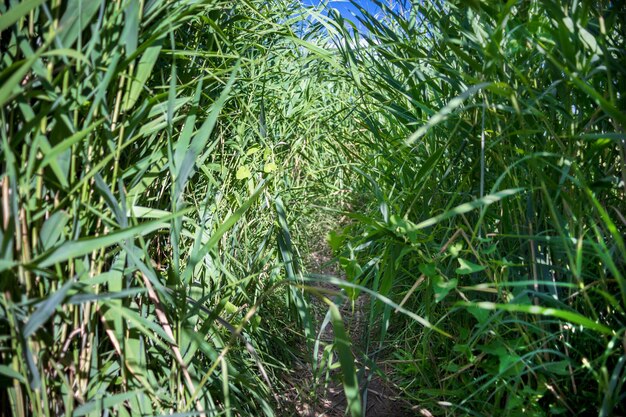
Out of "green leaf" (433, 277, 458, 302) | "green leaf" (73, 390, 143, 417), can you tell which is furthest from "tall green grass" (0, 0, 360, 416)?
"green leaf" (433, 277, 458, 302)

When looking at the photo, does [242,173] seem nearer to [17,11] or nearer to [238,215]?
[238,215]

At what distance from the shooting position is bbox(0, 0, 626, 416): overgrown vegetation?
2.80 ft

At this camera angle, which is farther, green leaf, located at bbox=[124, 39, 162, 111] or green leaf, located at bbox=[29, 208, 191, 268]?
green leaf, located at bbox=[124, 39, 162, 111]

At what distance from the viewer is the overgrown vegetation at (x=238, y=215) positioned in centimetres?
85

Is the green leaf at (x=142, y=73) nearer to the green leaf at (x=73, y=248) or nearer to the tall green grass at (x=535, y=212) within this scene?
the green leaf at (x=73, y=248)

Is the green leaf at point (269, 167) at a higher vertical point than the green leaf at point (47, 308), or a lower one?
higher

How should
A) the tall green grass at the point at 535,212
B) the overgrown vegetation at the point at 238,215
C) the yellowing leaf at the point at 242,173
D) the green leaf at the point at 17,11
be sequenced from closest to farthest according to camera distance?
the green leaf at the point at 17,11 < the overgrown vegetation at the point at 238,215 < the tall green grass at the point at 535,212 < the yellowing leaf at the point at 242,173

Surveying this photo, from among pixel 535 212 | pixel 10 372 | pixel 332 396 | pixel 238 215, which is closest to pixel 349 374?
pixel 238 215

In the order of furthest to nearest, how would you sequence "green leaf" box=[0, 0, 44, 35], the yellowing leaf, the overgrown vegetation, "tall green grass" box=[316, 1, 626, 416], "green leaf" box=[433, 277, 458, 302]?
1. the yellowing leaf
2. "green leaf" box=[433, 277, 458, 302]
3. "tall green grass" box=[316, 1, 626, 416]
4. the overgrown vegetation
5. "green leaf" box=[0, 0, 44, 35]

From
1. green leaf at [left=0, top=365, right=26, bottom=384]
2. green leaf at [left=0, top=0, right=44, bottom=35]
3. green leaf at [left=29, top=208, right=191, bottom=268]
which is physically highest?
green leaf at [left=0, top=0, right=44, bottom=35]

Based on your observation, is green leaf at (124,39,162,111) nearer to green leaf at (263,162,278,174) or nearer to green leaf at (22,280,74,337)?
green leaf at (22,280,74,337)

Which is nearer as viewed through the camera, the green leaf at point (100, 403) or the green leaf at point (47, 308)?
the green leaf at point (47, 308)

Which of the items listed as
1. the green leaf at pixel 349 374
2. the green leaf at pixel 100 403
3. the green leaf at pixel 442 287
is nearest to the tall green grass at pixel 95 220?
the green leaf at pixel 100 403

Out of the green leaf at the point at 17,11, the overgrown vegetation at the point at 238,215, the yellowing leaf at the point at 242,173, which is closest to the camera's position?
the green leaf at the point at 17,11
